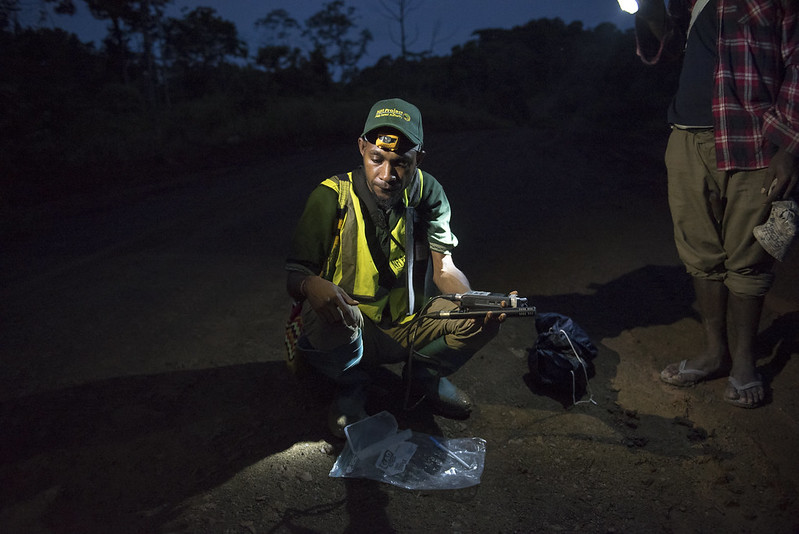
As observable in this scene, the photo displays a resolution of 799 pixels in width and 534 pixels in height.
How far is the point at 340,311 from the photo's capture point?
2211 mm

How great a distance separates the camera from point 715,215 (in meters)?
2.82

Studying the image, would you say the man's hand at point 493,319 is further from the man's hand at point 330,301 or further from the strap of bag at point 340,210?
the strap of bag at point 340,210

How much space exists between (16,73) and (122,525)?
42.0 ft

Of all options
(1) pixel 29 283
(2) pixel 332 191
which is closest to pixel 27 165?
(1) pixel 29 283

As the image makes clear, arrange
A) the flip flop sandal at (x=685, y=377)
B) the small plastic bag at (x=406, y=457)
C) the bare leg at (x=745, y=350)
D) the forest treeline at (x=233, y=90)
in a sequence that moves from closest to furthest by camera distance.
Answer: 1. the small plastic bag at (x=406, y=457)
2. the bare leg at (x=745, y=350)
3. the flip flop sandal at (x=685, y=377)
4. the forest treeline at (x=233, y=90)

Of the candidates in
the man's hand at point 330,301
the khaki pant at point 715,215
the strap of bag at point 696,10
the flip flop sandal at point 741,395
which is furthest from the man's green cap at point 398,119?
the flip flop sandal at point 741,395

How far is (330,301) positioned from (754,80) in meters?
2.26

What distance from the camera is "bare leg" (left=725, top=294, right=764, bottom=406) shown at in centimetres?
277

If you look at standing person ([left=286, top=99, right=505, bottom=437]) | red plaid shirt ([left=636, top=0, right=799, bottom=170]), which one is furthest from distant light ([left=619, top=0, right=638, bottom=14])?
standing person ([left=286, top=99, right=505, bottom=437])

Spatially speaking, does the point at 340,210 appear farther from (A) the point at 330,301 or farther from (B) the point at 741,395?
(B) the point at 741,395

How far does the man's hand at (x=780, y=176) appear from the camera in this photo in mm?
2422

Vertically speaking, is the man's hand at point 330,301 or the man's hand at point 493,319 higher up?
the man's hand at point 330,301

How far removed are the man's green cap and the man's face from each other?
8 cm

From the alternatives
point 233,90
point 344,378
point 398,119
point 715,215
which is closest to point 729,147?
point 715,215
